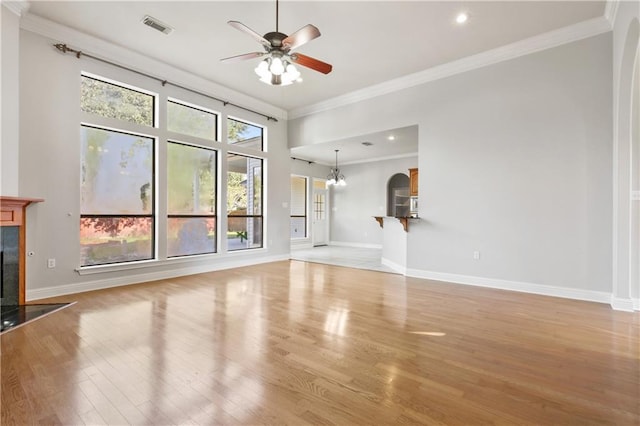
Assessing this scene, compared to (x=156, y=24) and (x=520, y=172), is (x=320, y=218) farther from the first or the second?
(x=156, y=24)

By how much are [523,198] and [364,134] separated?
3.09 meters

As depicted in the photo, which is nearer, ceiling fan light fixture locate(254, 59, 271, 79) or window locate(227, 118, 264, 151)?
ceiling fan light fixture locate(254, 59, 271, 79)

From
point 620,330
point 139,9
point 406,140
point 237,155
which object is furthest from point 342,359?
point 406,140

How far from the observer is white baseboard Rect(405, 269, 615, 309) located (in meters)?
3.90

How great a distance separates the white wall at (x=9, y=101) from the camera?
348cm

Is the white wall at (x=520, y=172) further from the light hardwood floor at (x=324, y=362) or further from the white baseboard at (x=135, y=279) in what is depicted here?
the white baseboard at (x=135, y=279)

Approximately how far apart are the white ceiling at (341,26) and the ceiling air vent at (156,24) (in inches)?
2.7

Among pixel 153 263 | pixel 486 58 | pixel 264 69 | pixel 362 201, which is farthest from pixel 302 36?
pixel 362 201

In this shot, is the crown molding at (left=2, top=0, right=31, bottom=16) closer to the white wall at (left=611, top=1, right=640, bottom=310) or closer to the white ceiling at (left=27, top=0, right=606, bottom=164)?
the white ceiling at (left=27, top=0, right=606, bottom=164)

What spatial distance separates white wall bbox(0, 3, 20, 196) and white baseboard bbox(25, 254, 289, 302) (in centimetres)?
136

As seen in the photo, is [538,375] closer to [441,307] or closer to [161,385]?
[441,307]

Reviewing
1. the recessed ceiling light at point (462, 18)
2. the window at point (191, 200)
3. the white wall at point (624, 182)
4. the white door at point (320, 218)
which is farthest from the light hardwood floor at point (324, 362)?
the white door at point (320, 218)

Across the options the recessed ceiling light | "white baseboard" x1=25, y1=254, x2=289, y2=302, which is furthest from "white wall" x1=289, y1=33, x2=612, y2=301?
"white baseboard" x1=25, y1=254, x2=289, y2=302

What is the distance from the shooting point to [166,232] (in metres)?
5.32
